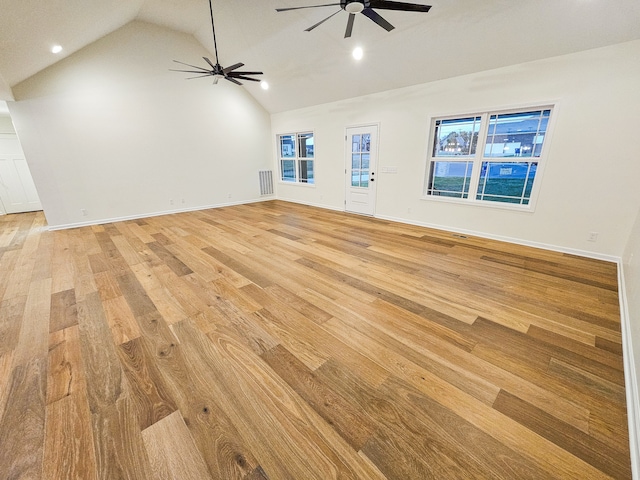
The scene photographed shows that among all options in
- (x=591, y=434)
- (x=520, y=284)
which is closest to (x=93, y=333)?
(x=591, y=434)

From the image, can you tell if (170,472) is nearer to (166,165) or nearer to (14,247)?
(14,247)

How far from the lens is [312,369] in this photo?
1.64 meters

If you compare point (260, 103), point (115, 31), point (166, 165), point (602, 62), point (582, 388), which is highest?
point (115, 31)

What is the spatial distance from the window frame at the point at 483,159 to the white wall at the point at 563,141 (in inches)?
2.4

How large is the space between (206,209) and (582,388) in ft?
23.0

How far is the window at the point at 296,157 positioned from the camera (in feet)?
22.6

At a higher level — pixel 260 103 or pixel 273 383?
pixel 260 103

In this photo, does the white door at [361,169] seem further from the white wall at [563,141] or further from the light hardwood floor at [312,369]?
the light hardwood floor at [312,369]

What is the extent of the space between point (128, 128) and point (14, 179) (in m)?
4.14

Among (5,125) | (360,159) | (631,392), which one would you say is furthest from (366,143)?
(5,125)

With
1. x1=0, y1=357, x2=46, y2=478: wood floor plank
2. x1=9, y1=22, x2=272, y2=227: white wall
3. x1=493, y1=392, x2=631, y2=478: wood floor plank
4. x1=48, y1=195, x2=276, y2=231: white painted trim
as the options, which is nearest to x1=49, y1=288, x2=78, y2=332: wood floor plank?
x1=0, y1=357, x2=46, y2=478: wood floor plank

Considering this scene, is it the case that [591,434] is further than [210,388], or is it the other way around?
[210,388]

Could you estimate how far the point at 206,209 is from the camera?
258 inches

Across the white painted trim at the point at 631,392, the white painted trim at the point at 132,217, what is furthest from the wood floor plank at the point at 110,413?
the white painted trim at the point at 132,217
